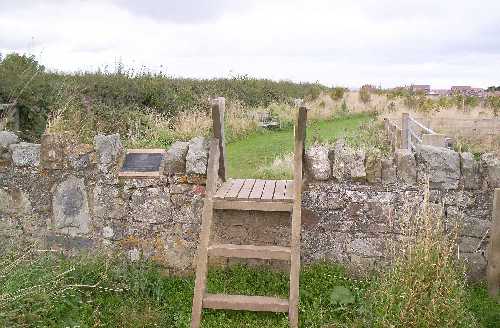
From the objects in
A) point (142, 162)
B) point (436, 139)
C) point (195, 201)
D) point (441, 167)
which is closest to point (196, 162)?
point (195, 201)

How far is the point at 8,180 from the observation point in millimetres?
5281

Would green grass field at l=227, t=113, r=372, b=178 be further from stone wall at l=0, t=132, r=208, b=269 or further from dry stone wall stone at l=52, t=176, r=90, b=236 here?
dry stone wall stone at l=52, t=176, r=90, b=236

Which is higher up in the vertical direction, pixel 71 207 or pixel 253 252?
pixel 71 207

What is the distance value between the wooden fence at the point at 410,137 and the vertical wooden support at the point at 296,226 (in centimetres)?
234

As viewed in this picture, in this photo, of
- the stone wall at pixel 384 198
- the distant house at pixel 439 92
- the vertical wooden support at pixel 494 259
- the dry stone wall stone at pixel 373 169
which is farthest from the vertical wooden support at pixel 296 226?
the distant house at pixel 439 92

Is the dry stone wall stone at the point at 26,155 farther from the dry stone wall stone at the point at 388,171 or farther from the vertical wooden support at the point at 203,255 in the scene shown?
the dry stone wall stone at the point at 388,171

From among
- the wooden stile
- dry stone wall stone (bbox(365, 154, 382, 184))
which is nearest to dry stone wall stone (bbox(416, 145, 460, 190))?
dry stone wall stone (bbox(365, 154, 382, 184))

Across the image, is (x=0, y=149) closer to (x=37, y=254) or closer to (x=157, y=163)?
(x=37, y=254)

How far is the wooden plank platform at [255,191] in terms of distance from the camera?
453cm

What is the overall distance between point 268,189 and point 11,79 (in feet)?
27.3

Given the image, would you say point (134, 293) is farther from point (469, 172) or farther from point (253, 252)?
point (469, 172)

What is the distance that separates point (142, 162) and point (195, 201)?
0.66 metres

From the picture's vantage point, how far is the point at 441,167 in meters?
4.76

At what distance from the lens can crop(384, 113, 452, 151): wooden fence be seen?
773 cm
